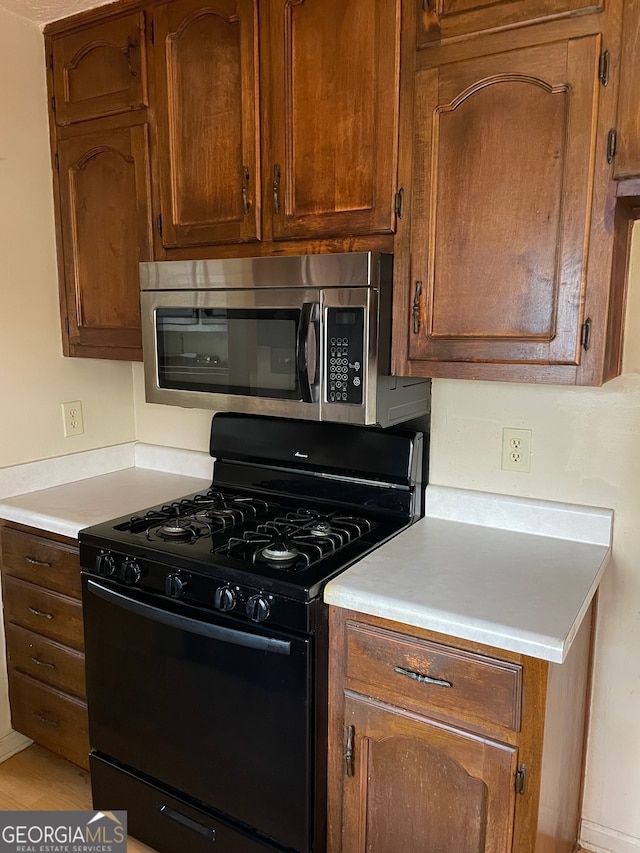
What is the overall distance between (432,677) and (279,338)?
87 cm

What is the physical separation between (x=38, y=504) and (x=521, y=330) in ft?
5.03

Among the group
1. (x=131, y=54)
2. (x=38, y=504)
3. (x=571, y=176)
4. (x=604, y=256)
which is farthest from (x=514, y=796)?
(x=131, y=54)

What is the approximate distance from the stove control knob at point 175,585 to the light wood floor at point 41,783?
929 millimetres

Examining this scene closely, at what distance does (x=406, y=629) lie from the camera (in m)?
1.35

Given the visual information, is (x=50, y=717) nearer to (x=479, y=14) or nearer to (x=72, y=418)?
(x=72, y=418)

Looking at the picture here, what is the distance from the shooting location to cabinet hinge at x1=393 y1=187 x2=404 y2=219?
59.2 inches

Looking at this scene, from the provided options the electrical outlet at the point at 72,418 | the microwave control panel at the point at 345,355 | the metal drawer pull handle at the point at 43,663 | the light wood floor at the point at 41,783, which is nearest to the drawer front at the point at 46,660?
the metal drawer pull handle at the point at 43,663

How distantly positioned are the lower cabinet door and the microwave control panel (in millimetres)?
691

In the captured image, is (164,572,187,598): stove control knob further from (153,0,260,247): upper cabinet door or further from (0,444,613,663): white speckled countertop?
(153,0,260,247): upper cabinet door

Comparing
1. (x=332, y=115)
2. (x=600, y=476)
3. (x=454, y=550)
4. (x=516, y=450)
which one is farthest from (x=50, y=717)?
(x=332, y=115)

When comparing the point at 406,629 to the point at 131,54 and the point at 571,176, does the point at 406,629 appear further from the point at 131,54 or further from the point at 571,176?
the point at 131,54

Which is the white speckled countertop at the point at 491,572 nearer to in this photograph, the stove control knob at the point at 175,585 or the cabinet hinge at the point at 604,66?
the stove control knob at the point at 175,585

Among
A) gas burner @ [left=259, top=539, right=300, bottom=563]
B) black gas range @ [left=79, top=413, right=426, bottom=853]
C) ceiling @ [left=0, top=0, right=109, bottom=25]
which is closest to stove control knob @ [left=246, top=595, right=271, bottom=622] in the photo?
black gas range @ [left=79, top=413, right=426, bottom=853]

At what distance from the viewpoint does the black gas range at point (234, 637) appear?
1.45 meters
